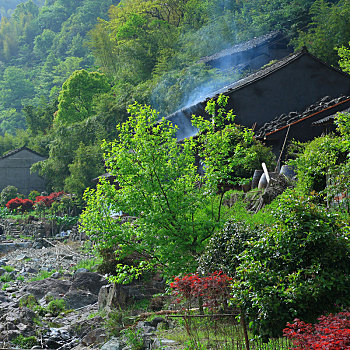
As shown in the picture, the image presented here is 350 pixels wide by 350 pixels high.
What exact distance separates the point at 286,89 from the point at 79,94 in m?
39.2

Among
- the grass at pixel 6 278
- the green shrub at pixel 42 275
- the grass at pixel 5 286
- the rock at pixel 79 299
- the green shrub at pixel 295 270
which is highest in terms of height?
the green shrub at pixel 295 270

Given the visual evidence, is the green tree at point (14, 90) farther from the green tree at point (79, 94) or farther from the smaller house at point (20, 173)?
the smaller house at point (20, 173)

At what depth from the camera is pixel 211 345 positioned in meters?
8.63

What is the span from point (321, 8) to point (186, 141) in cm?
2941

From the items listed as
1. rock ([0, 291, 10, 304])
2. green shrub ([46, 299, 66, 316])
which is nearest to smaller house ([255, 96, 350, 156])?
green shrub ([46, 299, 66, 316])

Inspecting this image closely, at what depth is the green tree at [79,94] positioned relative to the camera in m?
60.5

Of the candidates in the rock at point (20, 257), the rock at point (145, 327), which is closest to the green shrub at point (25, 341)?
the rock at point (145, 327)

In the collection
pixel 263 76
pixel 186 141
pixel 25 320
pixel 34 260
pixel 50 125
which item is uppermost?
pixel 186 141

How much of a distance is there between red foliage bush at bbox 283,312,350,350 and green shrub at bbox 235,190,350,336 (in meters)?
0.38

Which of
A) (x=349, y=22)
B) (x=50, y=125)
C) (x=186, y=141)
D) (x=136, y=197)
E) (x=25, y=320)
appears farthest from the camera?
(x=50, y=125)

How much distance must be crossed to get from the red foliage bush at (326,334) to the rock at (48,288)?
42.6 ft

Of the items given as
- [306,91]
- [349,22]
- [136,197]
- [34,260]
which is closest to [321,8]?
[349,22]

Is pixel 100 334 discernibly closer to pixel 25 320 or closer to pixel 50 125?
pixel 25 320

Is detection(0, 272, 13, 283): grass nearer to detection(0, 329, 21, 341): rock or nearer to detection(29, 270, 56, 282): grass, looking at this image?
detection(29, 270, 56, 282): grass
